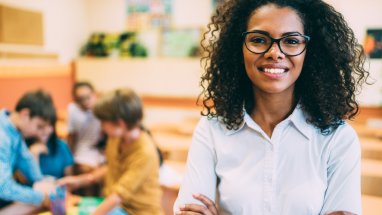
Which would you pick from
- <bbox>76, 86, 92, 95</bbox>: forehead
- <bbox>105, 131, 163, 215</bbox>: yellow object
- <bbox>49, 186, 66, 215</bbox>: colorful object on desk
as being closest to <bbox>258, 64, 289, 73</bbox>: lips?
<bbox>105, 131, 163, 215</bbox>: yellow object

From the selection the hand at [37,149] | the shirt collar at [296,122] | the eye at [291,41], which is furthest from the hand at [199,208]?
the hand at [37,149]

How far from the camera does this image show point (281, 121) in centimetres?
102

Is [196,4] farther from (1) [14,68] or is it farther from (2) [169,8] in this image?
(1) [14,68]

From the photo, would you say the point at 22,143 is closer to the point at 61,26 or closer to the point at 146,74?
the point at 146,74

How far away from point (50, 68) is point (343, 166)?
4.65m

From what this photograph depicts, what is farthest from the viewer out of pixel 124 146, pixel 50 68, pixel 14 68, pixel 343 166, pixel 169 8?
pixel 169 8

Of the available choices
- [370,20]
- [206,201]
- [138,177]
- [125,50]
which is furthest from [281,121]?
[125,50]

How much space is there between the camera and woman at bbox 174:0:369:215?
92 cm

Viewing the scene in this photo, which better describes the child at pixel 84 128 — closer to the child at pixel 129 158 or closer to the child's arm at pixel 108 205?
the child at pixel 129 158

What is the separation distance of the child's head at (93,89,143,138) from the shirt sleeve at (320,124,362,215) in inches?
45.0

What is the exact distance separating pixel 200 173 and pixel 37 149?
5.15 ft

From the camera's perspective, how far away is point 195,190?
3.32 feet

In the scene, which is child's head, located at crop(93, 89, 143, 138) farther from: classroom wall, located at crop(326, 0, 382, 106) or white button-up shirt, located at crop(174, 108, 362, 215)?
classroom wall, located at crop(326, 0, 382, 106)

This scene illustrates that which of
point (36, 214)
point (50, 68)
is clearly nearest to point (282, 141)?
point (36, 214)
